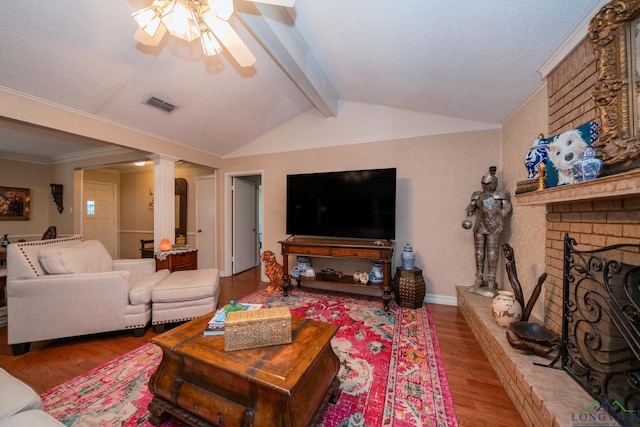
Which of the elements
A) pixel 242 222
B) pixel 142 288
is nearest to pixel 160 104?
pixel 142 288

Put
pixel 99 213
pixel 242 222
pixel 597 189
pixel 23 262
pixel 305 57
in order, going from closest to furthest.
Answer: pixel 597 189 → pixel 23 262 → pixel 305 57 → pixel 242 222 → pixel 99 213

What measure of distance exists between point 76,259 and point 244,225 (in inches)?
106

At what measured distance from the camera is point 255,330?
1.19 m

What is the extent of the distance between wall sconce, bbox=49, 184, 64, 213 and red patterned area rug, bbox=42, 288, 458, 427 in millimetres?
5114

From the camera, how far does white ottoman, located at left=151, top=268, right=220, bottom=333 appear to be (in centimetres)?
225

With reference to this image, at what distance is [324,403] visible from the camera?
1.23 m

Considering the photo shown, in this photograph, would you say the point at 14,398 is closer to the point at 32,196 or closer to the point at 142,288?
the point at 142,288

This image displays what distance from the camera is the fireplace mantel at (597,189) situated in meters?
0.89

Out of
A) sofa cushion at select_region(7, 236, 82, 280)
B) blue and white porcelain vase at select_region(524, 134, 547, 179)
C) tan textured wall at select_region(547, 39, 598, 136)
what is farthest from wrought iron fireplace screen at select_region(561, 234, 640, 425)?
sofa cushion at select_region(7, 236, 82, 280)

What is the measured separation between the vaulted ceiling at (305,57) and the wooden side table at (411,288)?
2.02 metres

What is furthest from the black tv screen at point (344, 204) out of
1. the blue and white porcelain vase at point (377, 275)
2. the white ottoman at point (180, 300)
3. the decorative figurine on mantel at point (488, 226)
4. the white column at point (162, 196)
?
the white column at point (162, 196)

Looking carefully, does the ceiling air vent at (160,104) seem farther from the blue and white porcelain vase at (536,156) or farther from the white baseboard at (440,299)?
the white baseboard at (440,299)

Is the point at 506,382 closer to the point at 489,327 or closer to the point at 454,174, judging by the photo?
the point at 489,327

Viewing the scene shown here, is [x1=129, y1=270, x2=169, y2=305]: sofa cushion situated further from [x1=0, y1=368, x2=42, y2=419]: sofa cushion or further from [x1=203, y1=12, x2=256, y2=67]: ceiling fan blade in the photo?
[x1=203, y1=12, x2=256, y2=67]: ceiling fan blade
